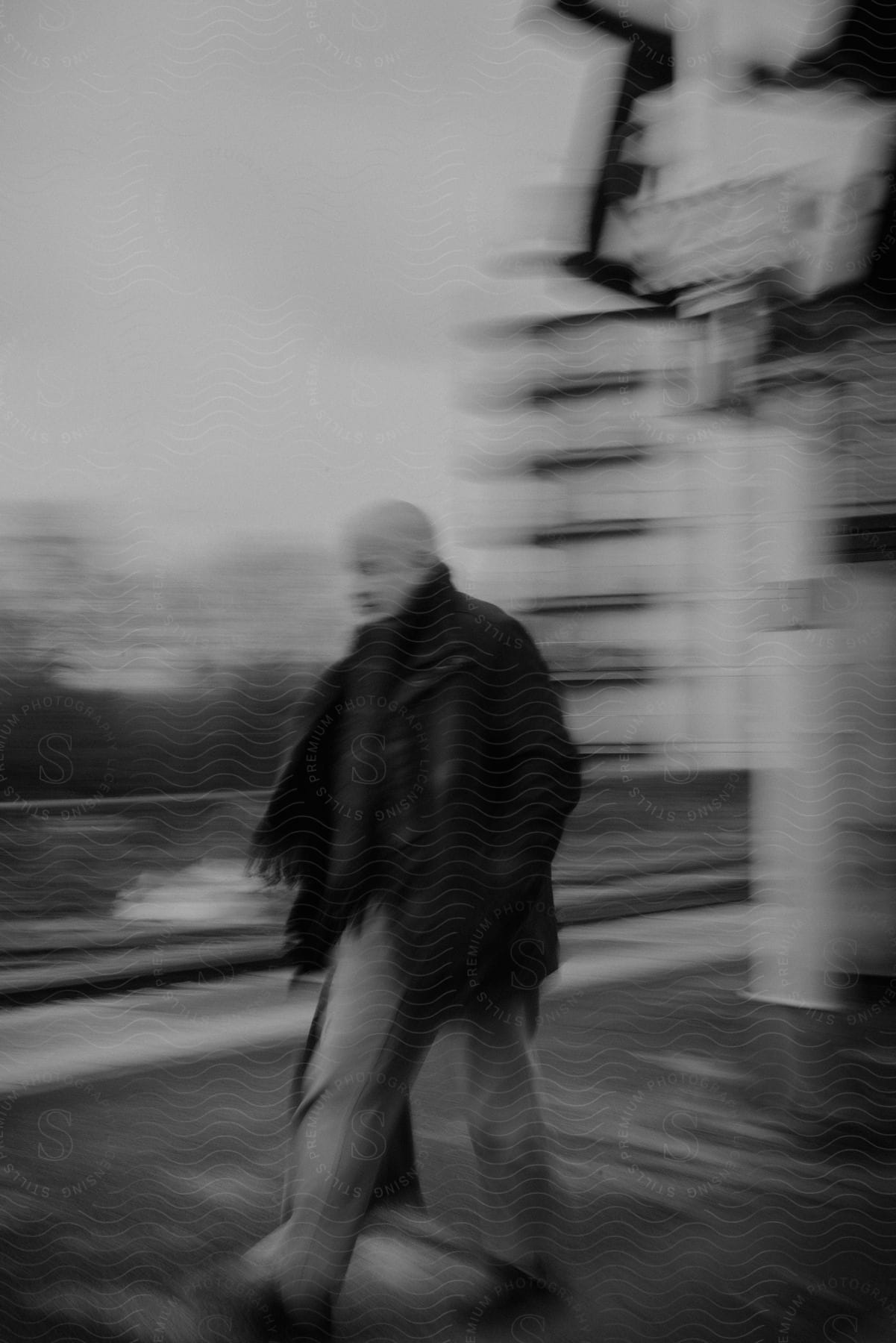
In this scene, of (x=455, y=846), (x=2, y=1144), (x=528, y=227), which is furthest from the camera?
(x=2, y=1144)

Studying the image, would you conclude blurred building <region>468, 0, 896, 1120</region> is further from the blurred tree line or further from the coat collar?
the blurred tree line

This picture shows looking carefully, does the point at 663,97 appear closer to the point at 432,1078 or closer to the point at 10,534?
the point at 10,534

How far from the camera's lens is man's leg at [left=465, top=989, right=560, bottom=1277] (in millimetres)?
1935

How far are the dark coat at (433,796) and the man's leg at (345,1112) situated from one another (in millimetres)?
50

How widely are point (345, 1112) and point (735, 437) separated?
1.29 m

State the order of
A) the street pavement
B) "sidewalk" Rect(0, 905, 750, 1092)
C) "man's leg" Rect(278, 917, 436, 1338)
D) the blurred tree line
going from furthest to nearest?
"sidewalk" Rect(0, 905, 750, 1092) < the blurred tree line < the street pavement < "man's leg" Rect(278, 917, 436, 1338)

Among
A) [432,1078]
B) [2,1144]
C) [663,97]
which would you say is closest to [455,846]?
[432,1078]

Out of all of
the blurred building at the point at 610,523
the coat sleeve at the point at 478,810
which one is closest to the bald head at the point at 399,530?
the blurred building at the point at 610,523

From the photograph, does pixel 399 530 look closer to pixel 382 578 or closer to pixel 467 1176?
pixel 382 578

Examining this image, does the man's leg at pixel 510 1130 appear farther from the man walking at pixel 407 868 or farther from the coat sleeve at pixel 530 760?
the coat sleeve at pixel 530 760

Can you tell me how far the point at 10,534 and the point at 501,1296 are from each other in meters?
1.53

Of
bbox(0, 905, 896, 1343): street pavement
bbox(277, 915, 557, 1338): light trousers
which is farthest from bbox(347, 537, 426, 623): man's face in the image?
bbox(0, 905, 896, 1343): street pavement

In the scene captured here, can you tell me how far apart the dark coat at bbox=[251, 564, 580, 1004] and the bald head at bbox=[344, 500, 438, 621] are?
0.08 feet

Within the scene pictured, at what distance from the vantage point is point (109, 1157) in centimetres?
231
